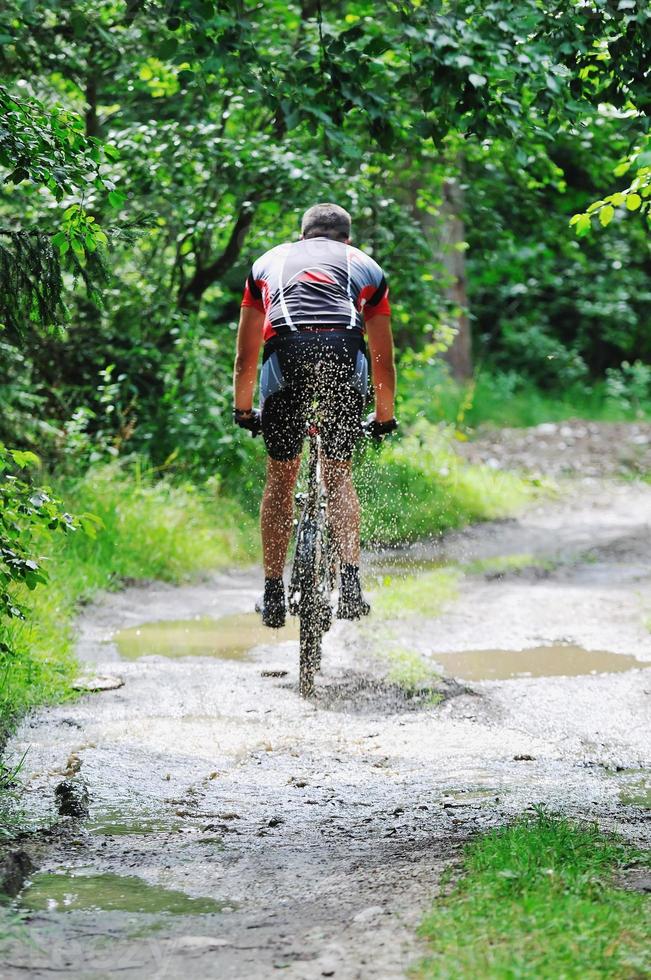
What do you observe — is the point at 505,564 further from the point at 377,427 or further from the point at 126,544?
the point at 377,427

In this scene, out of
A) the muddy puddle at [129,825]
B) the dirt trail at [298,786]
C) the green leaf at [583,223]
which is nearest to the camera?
the dirt trail at [298,786]

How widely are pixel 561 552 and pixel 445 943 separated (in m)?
8.16

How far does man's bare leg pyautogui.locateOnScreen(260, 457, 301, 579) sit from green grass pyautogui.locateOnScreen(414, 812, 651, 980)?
102 inches

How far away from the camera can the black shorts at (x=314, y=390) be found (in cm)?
540

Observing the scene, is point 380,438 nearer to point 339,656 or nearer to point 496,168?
point 339,656

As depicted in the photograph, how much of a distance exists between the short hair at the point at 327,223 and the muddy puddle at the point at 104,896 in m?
3.36

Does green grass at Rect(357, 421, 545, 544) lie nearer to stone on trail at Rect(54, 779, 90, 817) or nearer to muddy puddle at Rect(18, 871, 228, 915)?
stone on trail at Rect(54, 779, 90, 817)

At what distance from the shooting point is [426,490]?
39.5 feet

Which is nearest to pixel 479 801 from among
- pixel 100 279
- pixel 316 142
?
pixel 100 279

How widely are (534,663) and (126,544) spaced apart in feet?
12.9

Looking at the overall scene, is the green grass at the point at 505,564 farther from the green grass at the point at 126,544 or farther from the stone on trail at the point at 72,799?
the stone on trail at the point at 72,799

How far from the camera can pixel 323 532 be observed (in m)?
5.79

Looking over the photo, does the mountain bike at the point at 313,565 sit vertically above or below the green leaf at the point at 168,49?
below

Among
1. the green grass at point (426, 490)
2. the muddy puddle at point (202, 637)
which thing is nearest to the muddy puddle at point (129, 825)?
the muddy puddle at point (202, 637)
